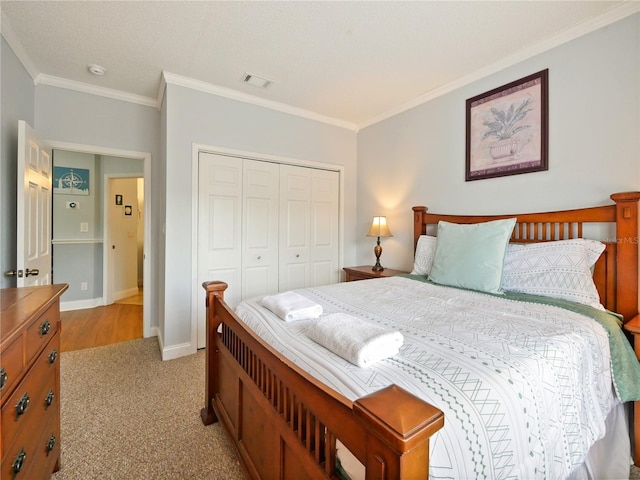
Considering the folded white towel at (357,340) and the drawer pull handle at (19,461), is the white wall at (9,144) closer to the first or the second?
the drawer pull handle at (19,461)

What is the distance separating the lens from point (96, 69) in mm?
2562

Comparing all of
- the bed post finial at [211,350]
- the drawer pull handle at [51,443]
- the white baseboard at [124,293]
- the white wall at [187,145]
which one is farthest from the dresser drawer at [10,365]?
the white baseboard at [124,293]

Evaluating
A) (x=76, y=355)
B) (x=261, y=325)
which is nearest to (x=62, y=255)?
(x=76, y=355)

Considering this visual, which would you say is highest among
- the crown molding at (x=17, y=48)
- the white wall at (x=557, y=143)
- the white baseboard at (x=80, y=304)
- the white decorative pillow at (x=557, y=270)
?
the crown molding at (x=17, y=48)

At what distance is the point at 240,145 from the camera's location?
10.2 feet

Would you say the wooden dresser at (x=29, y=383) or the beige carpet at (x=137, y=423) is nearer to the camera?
the wooden dresser at (x=29, y=383)

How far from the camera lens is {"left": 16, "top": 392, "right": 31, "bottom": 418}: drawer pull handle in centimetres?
98

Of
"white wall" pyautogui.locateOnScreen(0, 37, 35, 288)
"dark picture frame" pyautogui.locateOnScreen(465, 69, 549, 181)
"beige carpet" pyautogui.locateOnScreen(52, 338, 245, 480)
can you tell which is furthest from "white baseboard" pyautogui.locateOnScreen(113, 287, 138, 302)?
"dark picture frame" pyautogui.locateOnScreen(465, 69, 549, 181)

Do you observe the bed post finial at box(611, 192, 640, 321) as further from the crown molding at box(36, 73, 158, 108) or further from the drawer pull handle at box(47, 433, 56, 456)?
the crown molding at box(36, 73, 158, 108)

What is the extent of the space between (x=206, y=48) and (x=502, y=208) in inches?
108

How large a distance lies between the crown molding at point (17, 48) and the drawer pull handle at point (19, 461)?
2614mm

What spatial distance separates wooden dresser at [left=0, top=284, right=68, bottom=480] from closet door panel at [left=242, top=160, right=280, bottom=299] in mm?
1842

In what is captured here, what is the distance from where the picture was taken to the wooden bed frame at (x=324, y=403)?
0.52 metres

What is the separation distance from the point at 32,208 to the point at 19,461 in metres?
2.04
